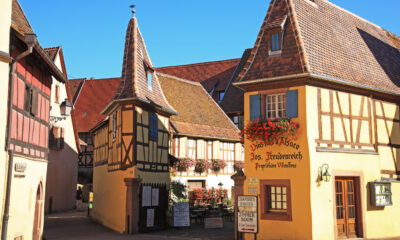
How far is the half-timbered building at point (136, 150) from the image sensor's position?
66.2 ft

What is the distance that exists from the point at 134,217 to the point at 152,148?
12.3 ft

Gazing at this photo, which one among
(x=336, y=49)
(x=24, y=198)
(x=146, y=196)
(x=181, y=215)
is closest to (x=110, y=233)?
(x=146, y=196)

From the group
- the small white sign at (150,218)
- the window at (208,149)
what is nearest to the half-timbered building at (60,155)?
the window at (208,149)

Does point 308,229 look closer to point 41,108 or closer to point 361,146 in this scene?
point 361,146

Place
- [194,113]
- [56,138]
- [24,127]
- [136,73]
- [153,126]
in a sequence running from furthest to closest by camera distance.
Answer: [194,113] < [56,138] < [153,126] < [136,73] < [24,127]

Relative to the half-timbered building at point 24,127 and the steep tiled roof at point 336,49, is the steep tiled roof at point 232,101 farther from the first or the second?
the half-timbered building at point 24,127

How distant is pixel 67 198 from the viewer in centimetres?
3300

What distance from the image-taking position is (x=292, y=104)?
16.1m

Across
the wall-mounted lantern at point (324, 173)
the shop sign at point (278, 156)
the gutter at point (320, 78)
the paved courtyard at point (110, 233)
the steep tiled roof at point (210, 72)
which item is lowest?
the paved courtyard at point (110, 233)

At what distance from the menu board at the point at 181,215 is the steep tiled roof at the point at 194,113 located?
23.8 ft

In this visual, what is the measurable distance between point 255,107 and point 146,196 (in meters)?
7.08

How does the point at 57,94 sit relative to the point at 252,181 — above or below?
above

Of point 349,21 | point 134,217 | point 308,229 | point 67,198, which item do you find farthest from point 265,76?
point 67,198

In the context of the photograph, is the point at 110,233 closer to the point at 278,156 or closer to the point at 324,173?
the point at 278,156
